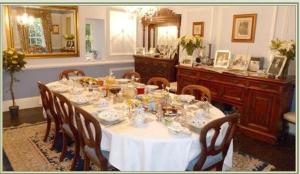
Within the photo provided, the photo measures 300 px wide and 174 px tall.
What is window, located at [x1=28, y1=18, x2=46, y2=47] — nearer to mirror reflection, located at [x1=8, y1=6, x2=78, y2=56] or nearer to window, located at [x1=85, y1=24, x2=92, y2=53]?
mirror reflection, located at [x1=8, y1=6, x2=78, y2=56]

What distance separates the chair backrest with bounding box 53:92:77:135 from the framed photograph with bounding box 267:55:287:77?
266cm

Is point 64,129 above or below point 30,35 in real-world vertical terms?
below

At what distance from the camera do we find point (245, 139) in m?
3.46

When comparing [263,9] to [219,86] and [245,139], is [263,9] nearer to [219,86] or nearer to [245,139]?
[219,86]

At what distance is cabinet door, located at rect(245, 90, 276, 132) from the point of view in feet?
10.8

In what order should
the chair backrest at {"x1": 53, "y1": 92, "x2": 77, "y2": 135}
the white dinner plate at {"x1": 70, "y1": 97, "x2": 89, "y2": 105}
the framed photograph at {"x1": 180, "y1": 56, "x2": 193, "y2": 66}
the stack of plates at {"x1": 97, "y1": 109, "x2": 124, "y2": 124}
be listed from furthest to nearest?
the framed photograph at {"x1": 180, "y1": 56, "x2": 193, "y2": 66} → the white dinner plate at {"x1": 70, "y1": 97, "x2": 89, "y2": 105} → the chair backrest at {"x1": 53, "y1": 92, "x2": 77, "y2": 135} → the stack of plates at {"x1": 97, "y1": 109, "x2": 124, "y2": 124}

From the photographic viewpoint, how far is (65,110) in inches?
97.5

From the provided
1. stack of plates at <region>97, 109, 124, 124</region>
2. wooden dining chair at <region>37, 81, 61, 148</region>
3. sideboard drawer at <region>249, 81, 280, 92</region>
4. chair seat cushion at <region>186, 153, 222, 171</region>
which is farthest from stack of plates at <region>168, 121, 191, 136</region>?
sideboard drawer at <region>249, 81, 280, 92</region>

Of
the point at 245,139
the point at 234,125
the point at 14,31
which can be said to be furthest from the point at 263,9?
the point at 14,31

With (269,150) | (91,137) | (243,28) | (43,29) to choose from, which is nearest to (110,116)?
(91,137)

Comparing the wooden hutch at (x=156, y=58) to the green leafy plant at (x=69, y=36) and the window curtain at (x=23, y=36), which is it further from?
the window curtain at (x=23, y=36)

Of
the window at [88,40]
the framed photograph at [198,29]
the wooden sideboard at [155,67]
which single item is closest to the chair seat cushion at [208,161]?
the framed photograph at [198,29]

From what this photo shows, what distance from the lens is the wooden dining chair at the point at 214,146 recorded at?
1804 mm

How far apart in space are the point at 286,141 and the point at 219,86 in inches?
48.2
